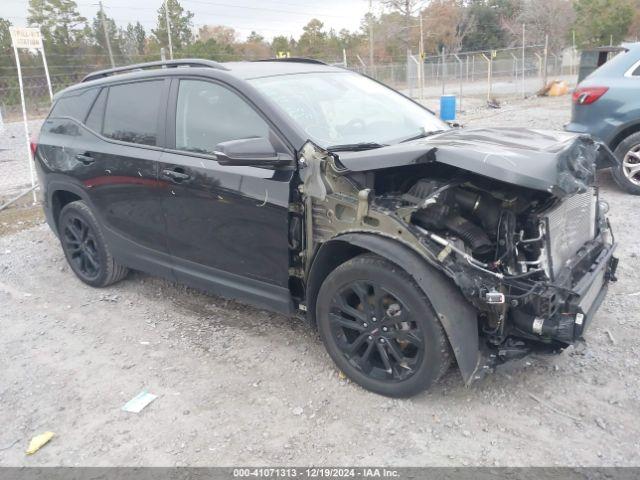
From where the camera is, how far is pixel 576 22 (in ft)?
124

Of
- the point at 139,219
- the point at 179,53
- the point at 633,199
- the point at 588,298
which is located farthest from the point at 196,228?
the point at 179,53

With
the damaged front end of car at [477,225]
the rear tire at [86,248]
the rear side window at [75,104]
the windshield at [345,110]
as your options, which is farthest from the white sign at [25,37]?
the damaged front end of car at [477,225]

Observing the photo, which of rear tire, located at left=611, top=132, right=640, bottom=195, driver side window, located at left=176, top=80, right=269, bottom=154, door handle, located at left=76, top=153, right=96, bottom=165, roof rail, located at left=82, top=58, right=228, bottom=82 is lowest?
rear tire, located at left=611, top=132, right=640, bottom=195

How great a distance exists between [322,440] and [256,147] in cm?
166

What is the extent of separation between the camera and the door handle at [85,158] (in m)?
4.41

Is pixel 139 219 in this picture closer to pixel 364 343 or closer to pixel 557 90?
pixel 364 343

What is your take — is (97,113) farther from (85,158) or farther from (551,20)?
(551,20)

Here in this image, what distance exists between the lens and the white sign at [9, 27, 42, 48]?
25.6ft

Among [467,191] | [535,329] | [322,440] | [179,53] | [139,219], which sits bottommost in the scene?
[322,440]

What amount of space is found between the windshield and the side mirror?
0.26 m

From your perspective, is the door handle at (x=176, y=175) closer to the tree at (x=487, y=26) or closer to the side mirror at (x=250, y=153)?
the side mirror at (x=250, y=153)

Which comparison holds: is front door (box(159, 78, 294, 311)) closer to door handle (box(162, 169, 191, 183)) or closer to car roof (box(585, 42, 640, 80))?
door handle (box(162, 169, 191, 183))

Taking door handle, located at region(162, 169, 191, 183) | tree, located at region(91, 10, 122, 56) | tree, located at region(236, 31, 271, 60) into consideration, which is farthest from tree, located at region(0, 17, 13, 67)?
door handle, located at region(162, 169, 191, 183)

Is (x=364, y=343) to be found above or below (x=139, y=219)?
below
